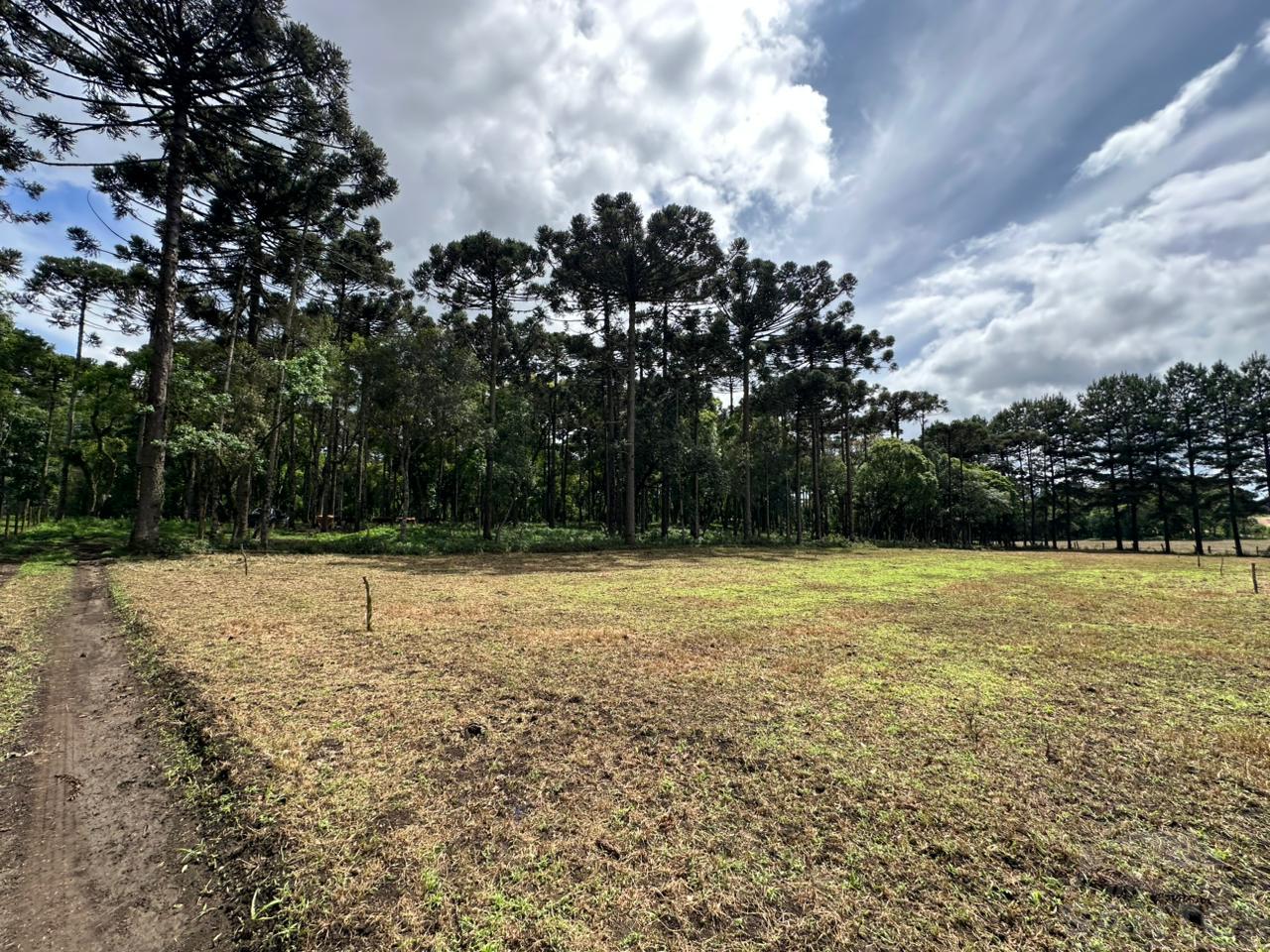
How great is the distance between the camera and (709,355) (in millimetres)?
25875

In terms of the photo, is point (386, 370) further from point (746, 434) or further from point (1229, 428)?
point (1229, 428)

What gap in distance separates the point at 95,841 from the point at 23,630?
18.6ft

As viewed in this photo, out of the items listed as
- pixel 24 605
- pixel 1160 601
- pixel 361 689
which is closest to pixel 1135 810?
pixel 361 689

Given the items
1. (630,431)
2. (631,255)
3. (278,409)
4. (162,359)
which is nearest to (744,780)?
(278,409)

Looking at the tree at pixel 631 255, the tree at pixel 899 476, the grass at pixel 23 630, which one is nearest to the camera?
the grass at pixel 23 630

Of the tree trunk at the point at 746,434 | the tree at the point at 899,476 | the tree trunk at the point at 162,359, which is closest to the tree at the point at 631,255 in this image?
the tree trunk at the point at 746,434

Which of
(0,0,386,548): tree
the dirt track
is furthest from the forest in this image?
the dirt track

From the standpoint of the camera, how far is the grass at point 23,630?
3.66 metres

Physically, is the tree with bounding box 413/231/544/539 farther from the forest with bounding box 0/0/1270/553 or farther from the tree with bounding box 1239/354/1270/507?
the tree with bounding box 1239/354/1270/507

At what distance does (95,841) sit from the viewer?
7.64ft

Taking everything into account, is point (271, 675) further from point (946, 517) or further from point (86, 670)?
point (946, 517)

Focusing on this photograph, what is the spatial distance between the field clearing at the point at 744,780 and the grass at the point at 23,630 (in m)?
0.86

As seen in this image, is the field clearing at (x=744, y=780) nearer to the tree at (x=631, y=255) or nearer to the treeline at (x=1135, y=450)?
the tree at (x=631, y=255)

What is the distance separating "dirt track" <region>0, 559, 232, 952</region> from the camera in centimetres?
182
